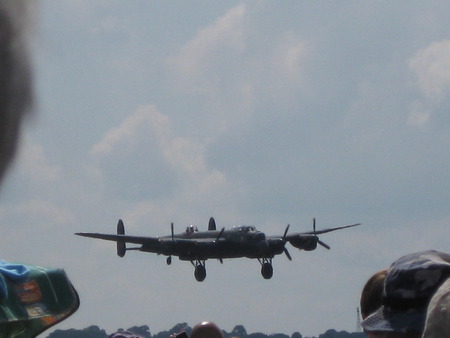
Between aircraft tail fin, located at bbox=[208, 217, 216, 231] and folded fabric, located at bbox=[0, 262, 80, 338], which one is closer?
folded fabric, located at bbox=[0, 262, 80, 338]

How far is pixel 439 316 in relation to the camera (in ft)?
7.11

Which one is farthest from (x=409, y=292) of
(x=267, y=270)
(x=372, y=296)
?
(x=267, y=270)

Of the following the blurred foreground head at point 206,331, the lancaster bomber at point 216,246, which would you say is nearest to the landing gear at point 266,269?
the lancaster bomber at point 216,246

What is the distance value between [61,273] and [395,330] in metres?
1.08

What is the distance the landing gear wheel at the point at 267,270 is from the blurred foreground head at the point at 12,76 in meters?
58.2

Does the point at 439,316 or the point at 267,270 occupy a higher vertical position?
the point at 267,270

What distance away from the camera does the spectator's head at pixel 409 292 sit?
3004 mm

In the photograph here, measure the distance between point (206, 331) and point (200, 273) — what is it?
54.0 m

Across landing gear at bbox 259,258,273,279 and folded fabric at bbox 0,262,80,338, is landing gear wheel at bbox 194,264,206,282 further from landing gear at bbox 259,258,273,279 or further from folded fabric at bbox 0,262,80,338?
folded fabric at bbox 0,262,80,338

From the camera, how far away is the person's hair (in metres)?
3.81

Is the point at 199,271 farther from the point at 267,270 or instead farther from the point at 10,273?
the point at 10,273

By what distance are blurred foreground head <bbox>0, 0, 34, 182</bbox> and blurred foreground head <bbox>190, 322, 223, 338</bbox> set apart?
5143 mm

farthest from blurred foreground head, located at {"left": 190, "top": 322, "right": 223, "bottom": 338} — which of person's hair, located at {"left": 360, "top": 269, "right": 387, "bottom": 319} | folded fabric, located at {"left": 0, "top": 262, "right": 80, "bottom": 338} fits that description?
folded fabric, located at {"left": 0, "top": 262, "right": 80, "bottom": 338}

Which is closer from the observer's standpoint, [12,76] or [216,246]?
[12,76]
